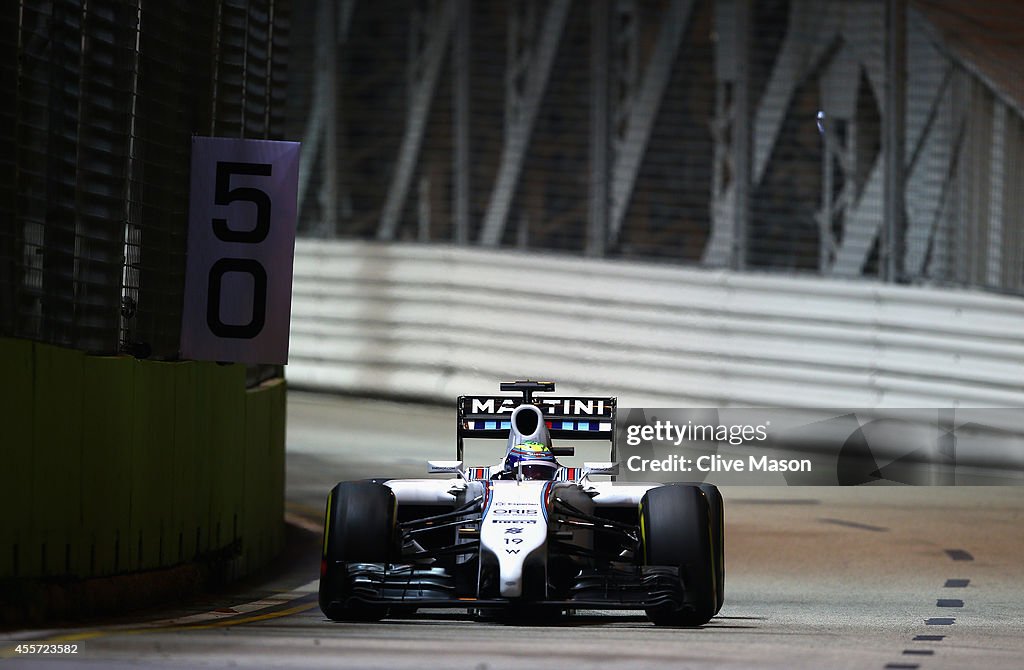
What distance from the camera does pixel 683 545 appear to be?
32.4ft

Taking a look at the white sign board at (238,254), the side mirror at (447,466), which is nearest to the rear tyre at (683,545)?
the side mirror at (447,466)

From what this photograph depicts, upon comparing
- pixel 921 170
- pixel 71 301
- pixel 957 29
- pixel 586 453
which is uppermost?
pixel 957 29

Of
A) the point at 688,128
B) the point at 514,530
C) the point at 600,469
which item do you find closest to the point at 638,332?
the point at 688,128

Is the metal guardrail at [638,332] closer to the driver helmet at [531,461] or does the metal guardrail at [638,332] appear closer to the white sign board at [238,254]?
the driver helmet at [531,461]

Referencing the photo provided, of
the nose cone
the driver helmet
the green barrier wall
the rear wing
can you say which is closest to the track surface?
the nose cone

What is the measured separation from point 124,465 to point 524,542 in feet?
7.77

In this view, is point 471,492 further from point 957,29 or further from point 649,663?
point 957,29

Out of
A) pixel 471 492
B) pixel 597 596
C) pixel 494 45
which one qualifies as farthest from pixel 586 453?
pixel 597 596

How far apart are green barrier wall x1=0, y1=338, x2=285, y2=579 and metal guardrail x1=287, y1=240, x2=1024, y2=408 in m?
7.61

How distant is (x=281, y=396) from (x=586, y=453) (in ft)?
21.6

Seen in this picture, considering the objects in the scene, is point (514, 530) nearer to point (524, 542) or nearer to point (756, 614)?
point (524, 542)

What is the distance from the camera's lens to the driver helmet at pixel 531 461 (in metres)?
10.6

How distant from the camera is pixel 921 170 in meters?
18.9

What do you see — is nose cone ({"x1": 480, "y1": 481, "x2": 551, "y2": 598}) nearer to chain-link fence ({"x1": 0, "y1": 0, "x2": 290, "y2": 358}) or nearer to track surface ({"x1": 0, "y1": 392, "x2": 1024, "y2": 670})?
track surface ({"x1": 0, "y1": 392, "x2": 1024, "y2": 670})
